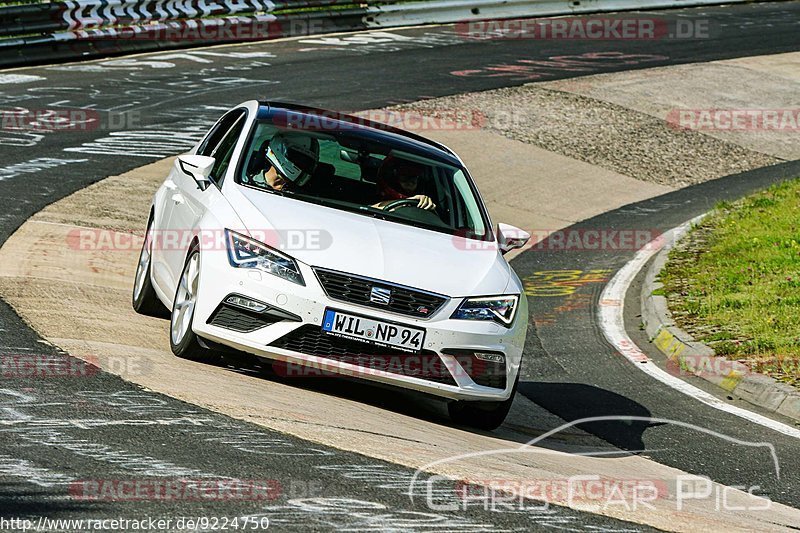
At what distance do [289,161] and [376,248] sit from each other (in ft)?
4.08

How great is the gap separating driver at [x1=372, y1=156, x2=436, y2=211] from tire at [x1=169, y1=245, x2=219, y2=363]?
1337 mm

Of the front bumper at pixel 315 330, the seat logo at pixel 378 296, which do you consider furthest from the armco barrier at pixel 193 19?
the seat logo at pixel 378 296

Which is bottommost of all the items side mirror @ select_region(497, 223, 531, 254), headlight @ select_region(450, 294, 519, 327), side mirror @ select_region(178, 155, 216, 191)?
headlight @ select_region(450, 294, 519, 327)

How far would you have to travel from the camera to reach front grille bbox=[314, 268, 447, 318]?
721cm

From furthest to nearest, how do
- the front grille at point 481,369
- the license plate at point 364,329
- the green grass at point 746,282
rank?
the green grass at point 746,282, the front grille at point 481,369, the license plate at point 364,329

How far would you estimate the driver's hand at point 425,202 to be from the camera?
8.52 metres

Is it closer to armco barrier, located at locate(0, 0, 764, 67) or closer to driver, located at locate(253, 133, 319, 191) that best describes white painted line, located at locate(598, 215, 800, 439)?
driver, located at locate(253, 133, 319, 191)

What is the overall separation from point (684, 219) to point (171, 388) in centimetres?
1072

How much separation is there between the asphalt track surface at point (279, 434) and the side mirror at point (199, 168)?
57.1 inches

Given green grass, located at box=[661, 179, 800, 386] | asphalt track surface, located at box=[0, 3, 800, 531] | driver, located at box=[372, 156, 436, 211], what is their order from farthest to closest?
green grass, located at box=[661, 179, 800, 386] < driver, located at box=[372, 156, 436, 211] < asphalt track surface, located at box=[0, 3, 800, 531]

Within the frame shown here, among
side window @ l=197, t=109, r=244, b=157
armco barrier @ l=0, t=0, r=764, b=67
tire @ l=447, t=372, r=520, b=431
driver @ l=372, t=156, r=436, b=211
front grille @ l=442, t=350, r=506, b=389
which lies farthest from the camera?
armco barrier @ l=0, t=0, r=764, b=67

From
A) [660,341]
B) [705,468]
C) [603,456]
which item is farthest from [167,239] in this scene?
[660,341]

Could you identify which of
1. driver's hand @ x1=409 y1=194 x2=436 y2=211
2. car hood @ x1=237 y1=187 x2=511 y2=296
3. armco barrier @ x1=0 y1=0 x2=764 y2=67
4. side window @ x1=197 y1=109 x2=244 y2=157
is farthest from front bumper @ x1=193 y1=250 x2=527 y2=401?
armco barrier @ x1=0 y1=0 x2=764 y2=67

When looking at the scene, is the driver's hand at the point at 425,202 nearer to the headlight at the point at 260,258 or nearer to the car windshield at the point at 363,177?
the car windshield at the point at 363,177
